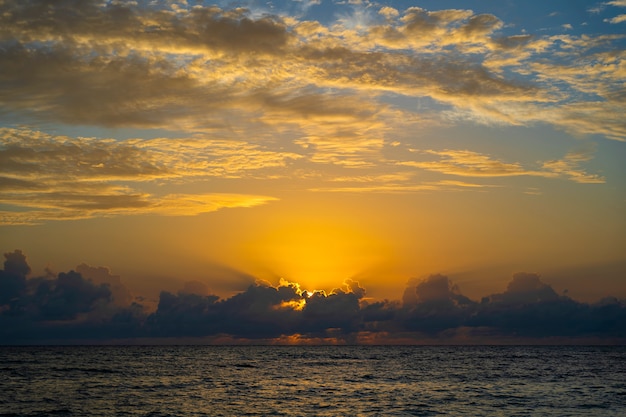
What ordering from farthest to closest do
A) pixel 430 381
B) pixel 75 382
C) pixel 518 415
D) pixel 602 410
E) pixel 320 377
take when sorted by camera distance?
pixel 320 377 → pixel 430 381 → pixel 75 382 → pixel 602 410 → pixel 518 415

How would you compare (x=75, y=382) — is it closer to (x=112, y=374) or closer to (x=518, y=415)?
(x=112, y=374)

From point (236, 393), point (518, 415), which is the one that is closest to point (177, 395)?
point (236, 393)

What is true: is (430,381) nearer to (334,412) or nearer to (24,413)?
(334,412)

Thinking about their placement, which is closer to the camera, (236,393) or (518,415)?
(518,415)

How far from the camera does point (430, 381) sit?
102062 mm

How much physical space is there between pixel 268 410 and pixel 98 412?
16699 millimetres

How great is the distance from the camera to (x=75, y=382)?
95812 mm

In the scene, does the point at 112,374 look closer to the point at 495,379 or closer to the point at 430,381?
the point at 430,381

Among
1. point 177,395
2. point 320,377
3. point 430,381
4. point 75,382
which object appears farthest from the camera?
point 320,377

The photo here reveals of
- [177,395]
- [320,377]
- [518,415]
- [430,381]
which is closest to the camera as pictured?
[518,415]

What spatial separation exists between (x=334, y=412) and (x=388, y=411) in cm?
540

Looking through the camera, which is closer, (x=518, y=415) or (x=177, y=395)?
(x=518, y=415)

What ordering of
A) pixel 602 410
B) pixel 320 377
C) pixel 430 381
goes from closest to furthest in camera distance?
1. pixel 602 410
2. pixel 430 381
3. pixel 320 377

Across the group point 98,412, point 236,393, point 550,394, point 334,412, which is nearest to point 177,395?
point 236,393
